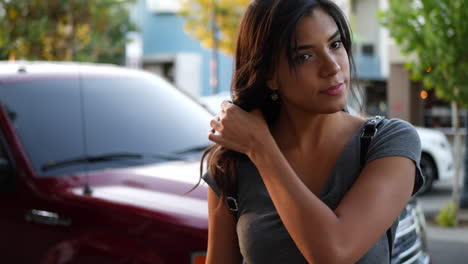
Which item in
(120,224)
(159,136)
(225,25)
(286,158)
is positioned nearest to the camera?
(286,158)

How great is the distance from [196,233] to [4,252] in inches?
42.5

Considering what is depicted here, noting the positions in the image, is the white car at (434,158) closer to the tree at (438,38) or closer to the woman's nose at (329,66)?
the tree at (438,38)

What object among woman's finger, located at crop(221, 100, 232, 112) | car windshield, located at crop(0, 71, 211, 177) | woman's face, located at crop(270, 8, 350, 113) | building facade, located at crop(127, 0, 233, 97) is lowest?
building facade, located at crop(127, 0, 233, 97)

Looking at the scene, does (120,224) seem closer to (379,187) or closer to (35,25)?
(379,187)

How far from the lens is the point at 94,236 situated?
A: 10.6 ft

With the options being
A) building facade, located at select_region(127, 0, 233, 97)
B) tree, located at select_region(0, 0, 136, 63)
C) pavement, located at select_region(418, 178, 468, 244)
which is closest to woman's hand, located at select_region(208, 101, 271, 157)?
Answer: pavement, located at select_region(418, 178, 468, 244)

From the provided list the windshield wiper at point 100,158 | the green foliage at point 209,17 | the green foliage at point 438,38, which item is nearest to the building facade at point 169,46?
the green foliage at point 209,17

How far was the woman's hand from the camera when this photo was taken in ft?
6.69

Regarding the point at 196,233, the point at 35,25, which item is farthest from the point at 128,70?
the point at 35,25

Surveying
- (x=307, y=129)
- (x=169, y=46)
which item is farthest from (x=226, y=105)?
(x=169, y=46)

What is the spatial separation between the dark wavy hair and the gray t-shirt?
4.8 inches

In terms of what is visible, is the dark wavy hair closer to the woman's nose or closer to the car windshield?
the woman's nose

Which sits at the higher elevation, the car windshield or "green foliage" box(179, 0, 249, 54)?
the car windshield

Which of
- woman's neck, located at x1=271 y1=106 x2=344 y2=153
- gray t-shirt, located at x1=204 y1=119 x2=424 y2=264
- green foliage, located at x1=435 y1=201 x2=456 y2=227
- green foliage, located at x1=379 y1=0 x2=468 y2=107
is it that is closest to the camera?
gray t-shirt, located at x1=204 y1=119 x2=424 y2=264
